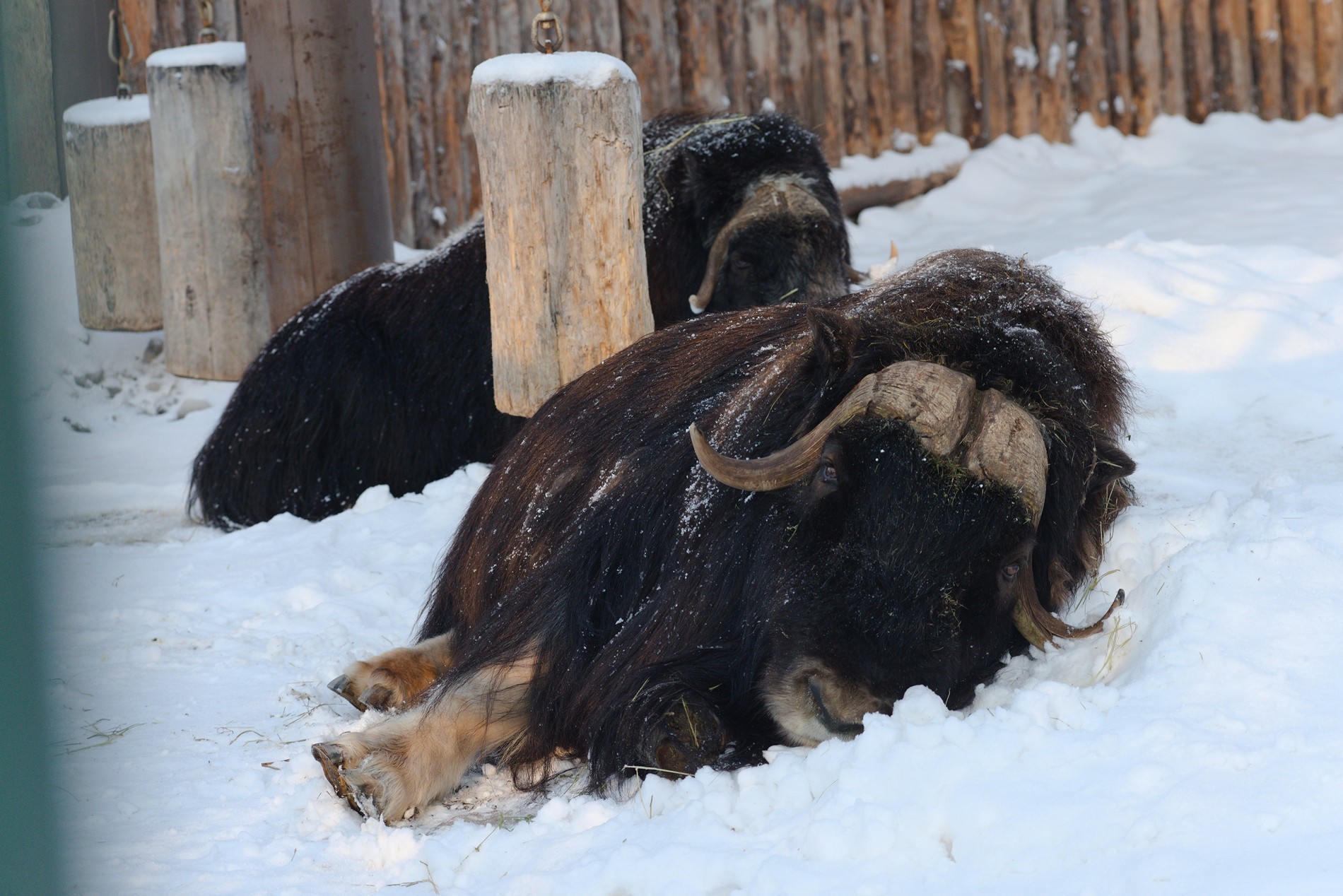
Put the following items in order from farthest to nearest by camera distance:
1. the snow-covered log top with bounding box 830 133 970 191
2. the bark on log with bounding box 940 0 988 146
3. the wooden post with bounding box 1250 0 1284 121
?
the wooden post with bounding box 1250 0 1284 121 → the bark on log with bounding box 940 0 988 146 → the snow-covered log top with bounding box 830 133 970 191

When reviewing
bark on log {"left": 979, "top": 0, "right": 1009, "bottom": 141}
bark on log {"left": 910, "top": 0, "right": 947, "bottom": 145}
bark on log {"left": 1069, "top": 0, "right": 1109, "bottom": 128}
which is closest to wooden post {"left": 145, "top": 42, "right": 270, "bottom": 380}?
bark on log {"left": 910, "top": 0, "right": 947, "bottom": 145}

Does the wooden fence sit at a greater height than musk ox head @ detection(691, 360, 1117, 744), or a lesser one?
greater

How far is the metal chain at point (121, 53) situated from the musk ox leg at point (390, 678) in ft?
11.1

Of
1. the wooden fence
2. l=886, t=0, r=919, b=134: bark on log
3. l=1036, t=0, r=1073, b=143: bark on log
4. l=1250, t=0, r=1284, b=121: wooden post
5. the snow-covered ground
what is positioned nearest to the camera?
the snow-covered ground

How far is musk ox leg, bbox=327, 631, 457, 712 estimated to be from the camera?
3000mm

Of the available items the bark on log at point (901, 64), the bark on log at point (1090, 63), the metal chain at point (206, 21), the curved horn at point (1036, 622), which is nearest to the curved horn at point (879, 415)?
the curved horn at point (1036, 622)

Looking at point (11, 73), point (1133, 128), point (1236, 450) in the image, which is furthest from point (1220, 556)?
point (1133, 128)

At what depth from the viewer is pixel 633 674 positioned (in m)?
2.59

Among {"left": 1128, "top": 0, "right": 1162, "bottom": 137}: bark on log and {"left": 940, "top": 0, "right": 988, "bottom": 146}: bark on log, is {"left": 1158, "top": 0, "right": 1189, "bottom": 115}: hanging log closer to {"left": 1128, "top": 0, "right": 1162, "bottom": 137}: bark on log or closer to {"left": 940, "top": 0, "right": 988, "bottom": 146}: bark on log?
{"left": 1128, "top": 0, "right": 1162, "bottom": 137}: bark on log

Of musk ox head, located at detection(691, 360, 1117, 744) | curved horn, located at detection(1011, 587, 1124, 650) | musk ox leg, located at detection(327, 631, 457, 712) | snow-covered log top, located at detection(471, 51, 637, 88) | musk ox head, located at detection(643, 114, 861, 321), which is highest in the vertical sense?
snow-covered log top, located at detection(471, 51, 637, 88)

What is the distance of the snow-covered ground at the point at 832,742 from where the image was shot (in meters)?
1.84

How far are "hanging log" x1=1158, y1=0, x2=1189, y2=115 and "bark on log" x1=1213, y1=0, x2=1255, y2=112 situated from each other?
0.23 metres

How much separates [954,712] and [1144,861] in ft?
2.06

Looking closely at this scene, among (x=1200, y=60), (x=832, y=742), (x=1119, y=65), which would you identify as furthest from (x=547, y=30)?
(x=1200, y=60)
